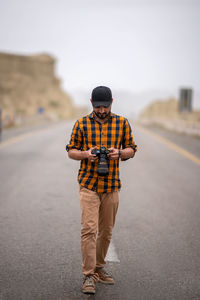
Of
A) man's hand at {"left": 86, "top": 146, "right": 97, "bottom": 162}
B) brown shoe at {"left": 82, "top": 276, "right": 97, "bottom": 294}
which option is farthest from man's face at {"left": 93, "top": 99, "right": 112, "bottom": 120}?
brown shoe at {"left": 82, "top": 276, "right": 97, "bottom": 294}

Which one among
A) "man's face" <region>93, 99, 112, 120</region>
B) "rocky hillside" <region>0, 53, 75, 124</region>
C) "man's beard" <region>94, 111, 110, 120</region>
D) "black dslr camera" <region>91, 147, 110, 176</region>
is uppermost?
"man's face" <region>93, 99, 112, 120</region>

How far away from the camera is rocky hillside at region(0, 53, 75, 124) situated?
69.9 metres

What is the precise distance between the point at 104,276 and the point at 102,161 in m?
1.21

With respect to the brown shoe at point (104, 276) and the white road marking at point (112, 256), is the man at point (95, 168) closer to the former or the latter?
the brown shoe at point (104, 276)

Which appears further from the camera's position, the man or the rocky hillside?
the rocky hillside

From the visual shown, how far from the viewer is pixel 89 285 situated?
3316mm

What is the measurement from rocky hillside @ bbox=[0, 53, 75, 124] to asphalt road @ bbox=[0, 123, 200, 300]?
53266 mm

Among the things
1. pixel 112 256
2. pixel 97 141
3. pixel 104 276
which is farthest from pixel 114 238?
pixel 97 141

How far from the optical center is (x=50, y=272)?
3.76 m

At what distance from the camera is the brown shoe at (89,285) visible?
3295 millimetres

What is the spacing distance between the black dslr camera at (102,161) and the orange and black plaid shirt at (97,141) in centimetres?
19

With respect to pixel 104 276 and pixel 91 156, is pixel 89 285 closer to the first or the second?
pixel 104 276

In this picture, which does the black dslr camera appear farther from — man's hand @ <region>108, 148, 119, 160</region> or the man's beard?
the man's beard

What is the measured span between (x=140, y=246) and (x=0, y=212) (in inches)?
100.0
